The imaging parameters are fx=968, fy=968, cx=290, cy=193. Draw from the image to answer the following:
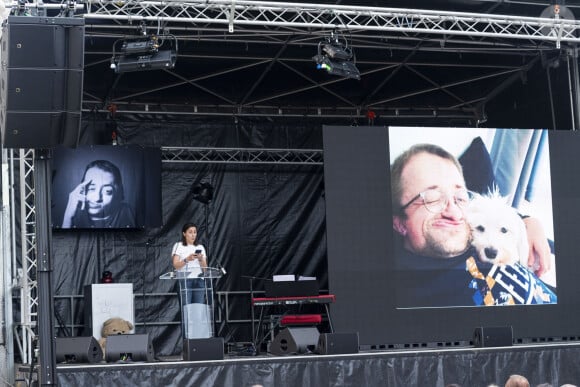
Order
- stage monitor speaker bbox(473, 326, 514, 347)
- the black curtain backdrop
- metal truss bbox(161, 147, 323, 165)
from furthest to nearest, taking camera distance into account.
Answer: metal truss bbox(161, 147, 323, 165), the black curtain backdrop, stage monitor speaker bbox(473, 326, 514, 347)

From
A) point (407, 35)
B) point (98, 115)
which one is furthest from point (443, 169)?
point (98, 115)

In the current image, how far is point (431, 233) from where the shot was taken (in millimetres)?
10859

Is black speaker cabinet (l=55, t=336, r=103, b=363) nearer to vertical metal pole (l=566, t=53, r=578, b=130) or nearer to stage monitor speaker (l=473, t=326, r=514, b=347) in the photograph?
stage monitor speaker (l=473, t=326, r=514, b=347)

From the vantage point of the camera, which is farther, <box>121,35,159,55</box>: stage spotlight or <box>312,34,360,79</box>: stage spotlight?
<box>312,34,360,79</box>: stage spotlight

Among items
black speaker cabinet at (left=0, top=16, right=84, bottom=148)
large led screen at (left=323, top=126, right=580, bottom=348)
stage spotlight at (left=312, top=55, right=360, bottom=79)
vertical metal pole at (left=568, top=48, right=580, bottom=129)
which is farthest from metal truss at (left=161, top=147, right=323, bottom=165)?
black speaker cabinet at (left=0, top=16, right=84, bottom=148)

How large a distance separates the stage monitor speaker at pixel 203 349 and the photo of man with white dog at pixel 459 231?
8.28 feet

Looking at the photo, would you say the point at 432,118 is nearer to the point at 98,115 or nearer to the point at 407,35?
the point at 407,35

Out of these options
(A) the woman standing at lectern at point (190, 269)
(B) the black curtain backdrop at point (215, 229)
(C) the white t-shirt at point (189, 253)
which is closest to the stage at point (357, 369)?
→ (A) the woman standing at lectern at point (190, 269)

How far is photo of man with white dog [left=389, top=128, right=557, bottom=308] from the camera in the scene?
426 inches

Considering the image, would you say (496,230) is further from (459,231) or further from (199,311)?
(199,311)

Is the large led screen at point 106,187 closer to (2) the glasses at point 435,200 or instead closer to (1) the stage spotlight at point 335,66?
(1) the stage spotlight at point 335,66

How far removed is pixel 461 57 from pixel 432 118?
5.46 ft

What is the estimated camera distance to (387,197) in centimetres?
1085

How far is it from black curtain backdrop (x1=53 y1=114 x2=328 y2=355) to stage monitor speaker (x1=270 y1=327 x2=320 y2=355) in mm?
3298
